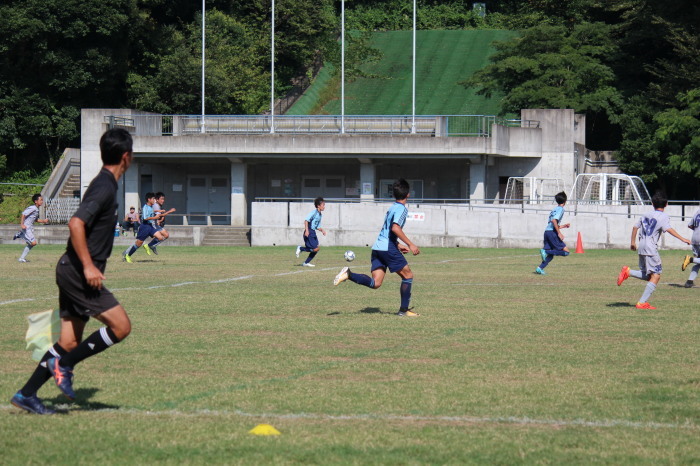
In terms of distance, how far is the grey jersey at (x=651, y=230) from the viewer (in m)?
15.4

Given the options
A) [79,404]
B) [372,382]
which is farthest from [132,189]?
[79,404]

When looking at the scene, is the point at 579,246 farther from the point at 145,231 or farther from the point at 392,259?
the point at 392,259

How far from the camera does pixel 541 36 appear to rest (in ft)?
185

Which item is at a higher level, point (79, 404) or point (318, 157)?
point (318, 157)

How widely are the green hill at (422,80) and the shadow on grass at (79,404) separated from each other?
6106cm

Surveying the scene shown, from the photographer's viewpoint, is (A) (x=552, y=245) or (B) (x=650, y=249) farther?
(A) (x=552, y=245)

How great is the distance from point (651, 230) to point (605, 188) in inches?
1166

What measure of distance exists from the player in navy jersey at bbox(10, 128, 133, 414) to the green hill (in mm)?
61703

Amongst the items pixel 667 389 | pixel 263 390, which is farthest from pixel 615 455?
pixel 263 390

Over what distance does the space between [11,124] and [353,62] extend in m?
30.0

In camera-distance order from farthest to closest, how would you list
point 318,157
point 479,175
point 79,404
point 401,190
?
point 318,157, point 479,175, point 401,190, point 79,404

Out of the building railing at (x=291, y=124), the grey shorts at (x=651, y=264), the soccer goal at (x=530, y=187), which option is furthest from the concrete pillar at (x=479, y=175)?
the grey shorts at (x=651, y=264)

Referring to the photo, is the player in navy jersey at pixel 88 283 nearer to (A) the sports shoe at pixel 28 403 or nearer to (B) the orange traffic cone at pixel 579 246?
(A) the sports shoe at pixel 28 403

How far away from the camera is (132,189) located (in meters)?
51.5
